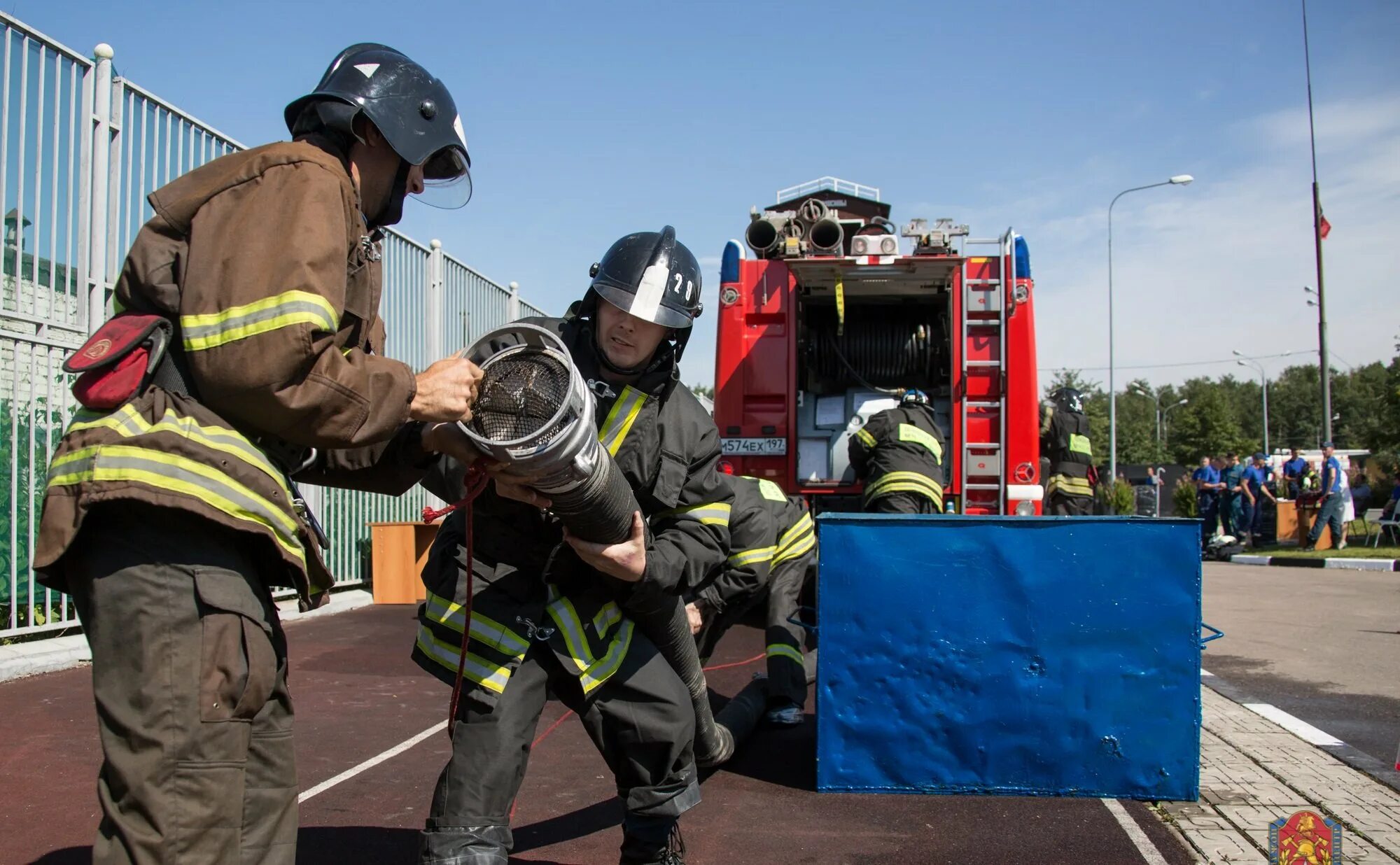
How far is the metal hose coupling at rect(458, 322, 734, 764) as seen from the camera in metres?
2.28

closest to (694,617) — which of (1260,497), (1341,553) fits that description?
(1341,553)

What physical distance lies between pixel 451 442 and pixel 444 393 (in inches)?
8.1

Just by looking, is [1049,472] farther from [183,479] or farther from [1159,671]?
[183,479]

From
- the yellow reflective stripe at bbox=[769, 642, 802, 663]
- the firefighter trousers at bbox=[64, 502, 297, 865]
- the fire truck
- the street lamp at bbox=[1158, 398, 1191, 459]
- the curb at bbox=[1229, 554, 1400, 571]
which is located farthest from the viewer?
the street lamp at bbox=[1158, 398, 1191, 459]

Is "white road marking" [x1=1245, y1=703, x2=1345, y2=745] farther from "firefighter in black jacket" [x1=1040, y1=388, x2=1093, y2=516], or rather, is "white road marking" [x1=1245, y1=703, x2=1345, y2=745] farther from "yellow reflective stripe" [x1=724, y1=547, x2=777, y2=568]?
"firefighter in black jacket" [x1=1040, y1=388, x2=1093, y2=516]

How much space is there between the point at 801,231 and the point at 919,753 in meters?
5.03

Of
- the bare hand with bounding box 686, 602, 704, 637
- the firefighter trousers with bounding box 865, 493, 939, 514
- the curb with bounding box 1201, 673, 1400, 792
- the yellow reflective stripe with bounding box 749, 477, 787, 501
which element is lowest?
the curb with bounding box 1201, 673, 1400, 792

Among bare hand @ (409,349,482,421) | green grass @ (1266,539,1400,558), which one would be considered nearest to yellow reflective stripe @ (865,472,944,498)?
bare hand @ (409,349,482,421)

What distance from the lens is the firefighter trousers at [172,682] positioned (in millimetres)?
1832

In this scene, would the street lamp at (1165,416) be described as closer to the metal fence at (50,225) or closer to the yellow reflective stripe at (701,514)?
the metal fence at (50,225)

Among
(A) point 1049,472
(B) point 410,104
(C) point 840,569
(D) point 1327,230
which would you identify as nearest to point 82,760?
(C) point 840,569

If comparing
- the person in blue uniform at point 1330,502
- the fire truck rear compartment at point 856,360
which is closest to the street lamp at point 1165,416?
the person in blue uniform at point 1330,502

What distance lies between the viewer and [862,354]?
905cm

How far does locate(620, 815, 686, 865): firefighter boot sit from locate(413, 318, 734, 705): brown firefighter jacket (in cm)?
43
